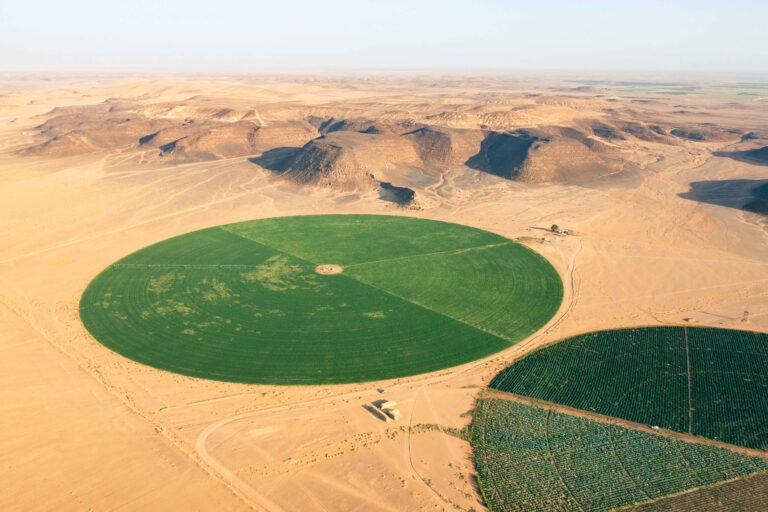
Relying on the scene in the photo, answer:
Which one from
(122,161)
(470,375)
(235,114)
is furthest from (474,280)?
(235,114)

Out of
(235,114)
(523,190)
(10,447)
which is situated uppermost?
(235,114)

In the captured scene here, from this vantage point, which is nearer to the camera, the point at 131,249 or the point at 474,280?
the point at 474,280

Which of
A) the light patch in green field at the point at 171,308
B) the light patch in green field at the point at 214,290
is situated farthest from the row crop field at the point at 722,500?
the light patch in green field at the point at 214,290

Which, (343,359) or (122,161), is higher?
(122,161)

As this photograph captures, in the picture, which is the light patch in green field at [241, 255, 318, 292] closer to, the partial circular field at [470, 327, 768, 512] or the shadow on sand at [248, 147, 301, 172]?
the partial circular field at [470, 327, 768, 512]

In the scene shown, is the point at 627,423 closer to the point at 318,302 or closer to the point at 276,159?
the point at 318,302

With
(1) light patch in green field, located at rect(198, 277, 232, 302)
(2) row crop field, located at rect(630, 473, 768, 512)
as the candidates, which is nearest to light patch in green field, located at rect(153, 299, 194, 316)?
(1) light patch in green field, located at rect(198, 277, 232, 302)

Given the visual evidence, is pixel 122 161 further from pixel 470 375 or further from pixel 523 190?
pixel 470 375
